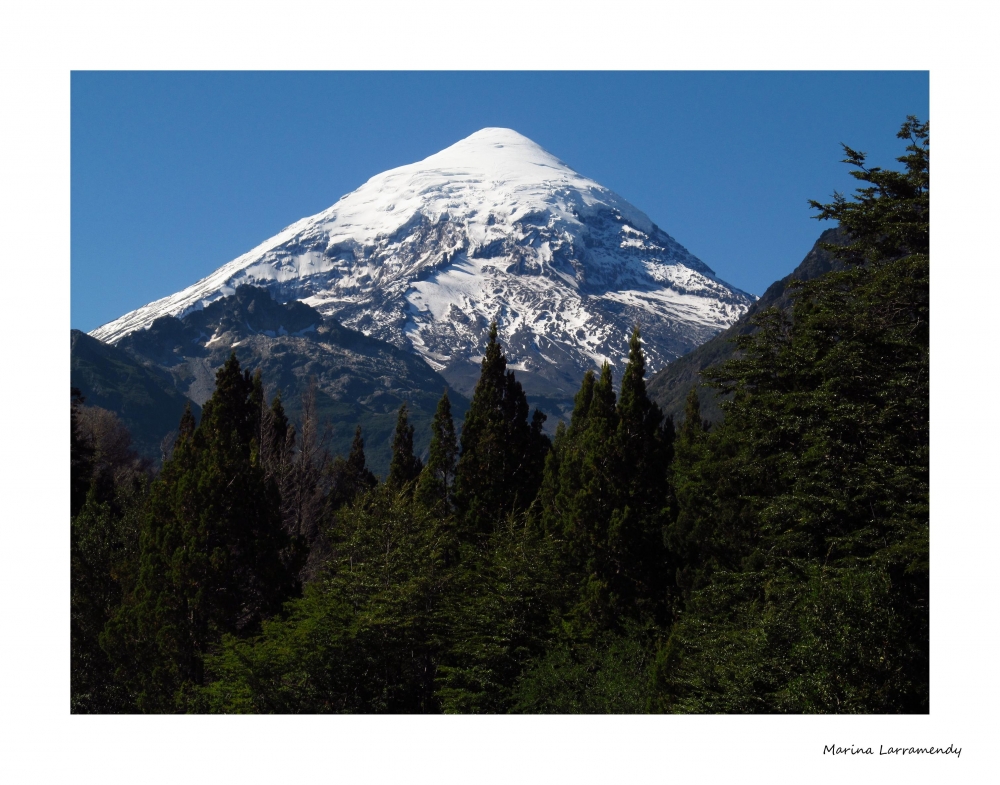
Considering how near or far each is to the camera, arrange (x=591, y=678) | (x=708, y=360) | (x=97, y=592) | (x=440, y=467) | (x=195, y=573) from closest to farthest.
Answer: (x=591, y=678), (x=195, y=573), (x=97, y=592), (x=440, y=467), (x=708, y=360)

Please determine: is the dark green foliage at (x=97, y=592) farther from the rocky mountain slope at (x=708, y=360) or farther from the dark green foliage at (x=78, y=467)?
the rocky mountain slope at (x=708, y=360)

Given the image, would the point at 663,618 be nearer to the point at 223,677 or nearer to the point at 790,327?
the point at 790,327

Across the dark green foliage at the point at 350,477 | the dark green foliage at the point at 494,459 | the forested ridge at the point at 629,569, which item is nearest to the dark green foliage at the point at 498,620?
the forested ridge at the point at 629,569

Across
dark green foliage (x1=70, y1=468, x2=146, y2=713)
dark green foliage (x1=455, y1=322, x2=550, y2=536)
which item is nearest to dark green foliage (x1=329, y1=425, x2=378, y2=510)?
dark green foliage (x1=455, y1=322, x2=550, y2=536)

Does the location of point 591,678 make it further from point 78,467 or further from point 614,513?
point 78,467

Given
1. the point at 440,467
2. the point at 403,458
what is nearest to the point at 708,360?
the point at 403,458

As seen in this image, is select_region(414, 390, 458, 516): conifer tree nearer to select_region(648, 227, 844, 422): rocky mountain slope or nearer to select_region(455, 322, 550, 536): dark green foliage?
select_region(455, 322, 550, 536): dark green foliage
